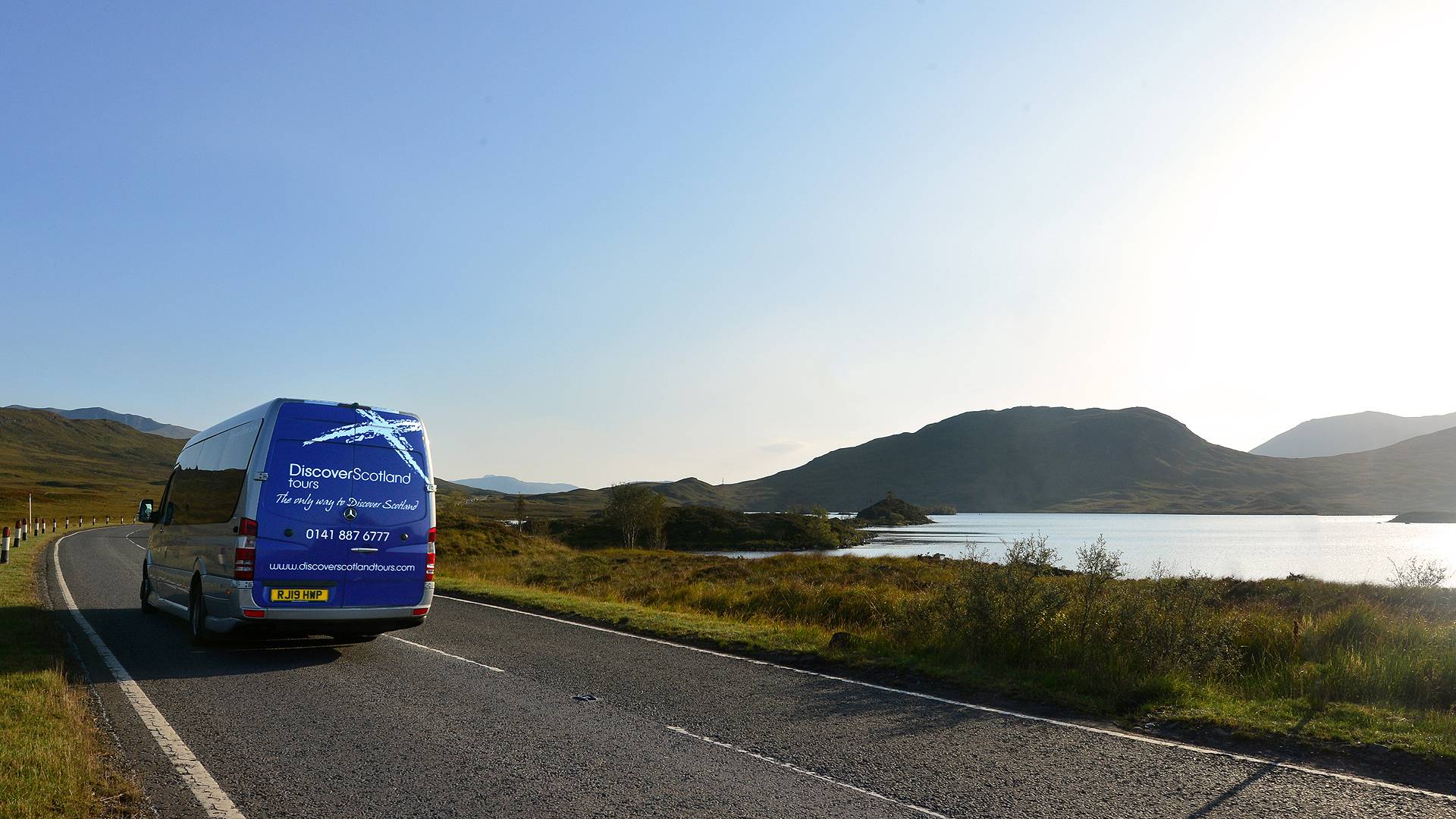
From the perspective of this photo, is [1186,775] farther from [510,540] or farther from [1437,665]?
[510,540]

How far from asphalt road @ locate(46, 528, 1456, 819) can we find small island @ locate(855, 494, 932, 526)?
144m

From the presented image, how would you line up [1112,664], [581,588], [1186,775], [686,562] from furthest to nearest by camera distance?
[686,562]
[581,588]
[1112,664]
[1186,775]

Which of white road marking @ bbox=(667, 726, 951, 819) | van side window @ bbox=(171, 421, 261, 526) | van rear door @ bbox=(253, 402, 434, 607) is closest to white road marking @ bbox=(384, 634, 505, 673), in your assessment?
van rear door @ bbox=(253, 402, 434, 607)

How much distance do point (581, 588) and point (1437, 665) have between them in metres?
18.1

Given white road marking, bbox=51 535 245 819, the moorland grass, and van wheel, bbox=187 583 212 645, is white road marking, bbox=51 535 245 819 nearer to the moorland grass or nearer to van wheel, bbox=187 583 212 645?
van wheel, bbox=187 583 212 645

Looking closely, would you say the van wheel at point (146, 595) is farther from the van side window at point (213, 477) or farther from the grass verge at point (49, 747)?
the grass verge at point (49, 747)

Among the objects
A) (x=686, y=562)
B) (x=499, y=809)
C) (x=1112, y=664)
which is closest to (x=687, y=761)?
(x=499, y=809)

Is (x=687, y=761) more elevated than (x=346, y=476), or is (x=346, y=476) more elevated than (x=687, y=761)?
(x=346, y=476)

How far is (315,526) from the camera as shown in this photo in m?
10.5

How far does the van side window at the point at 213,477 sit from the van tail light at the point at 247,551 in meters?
0.55

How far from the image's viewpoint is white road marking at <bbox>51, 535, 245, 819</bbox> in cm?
526

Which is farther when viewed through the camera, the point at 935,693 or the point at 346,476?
the point at 346,476

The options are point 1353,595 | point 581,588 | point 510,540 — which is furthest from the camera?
point 510,540

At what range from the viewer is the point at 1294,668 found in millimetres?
9812
